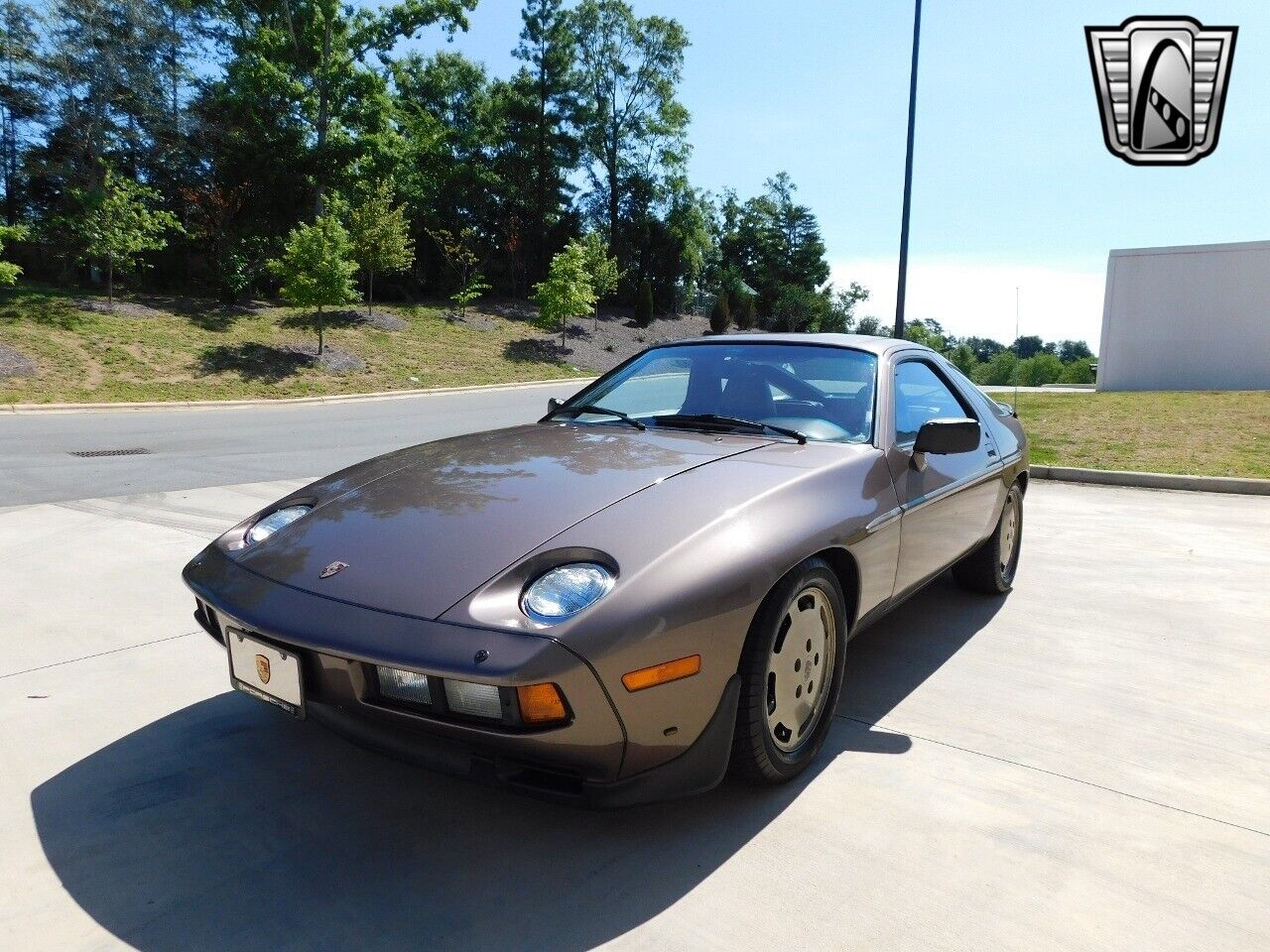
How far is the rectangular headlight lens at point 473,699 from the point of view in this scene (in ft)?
6.31

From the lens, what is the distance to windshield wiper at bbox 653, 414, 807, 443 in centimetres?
313

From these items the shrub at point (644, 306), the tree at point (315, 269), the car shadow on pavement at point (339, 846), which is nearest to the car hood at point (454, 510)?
the car shadow on pavement at point (339, 846)

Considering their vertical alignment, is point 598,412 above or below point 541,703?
above

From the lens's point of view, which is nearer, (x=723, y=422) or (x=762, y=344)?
(x=723, y=422)

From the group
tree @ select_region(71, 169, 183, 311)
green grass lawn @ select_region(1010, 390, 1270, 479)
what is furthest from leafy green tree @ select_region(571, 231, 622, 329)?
green grass lawn @ select_region(1010, 390, 1270, 479)

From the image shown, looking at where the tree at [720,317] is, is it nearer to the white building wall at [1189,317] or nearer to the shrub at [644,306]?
the shrub at [644,306]

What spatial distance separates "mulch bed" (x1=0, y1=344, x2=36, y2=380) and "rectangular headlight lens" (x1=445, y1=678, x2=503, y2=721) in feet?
55.2

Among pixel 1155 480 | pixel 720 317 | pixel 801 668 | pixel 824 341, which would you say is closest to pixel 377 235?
pixel 720 317

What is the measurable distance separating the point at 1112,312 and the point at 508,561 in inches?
832

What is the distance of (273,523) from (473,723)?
1218 millimetres

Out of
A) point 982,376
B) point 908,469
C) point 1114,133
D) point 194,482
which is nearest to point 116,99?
point 194,482

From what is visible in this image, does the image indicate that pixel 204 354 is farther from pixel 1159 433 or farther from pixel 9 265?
pixel 1159 433

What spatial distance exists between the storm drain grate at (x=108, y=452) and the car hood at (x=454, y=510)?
301 inches

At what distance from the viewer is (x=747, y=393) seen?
3.47m
